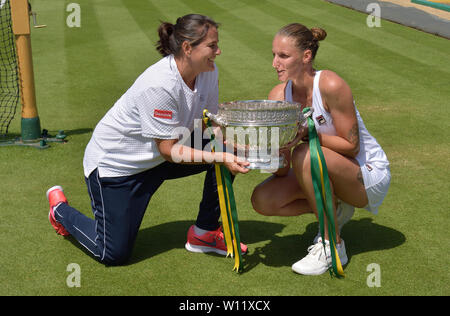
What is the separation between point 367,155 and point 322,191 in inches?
→ 17.5

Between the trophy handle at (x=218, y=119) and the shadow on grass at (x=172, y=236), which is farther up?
the trophy handle at (x=218, y=119)

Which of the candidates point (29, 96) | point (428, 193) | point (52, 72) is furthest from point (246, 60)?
point (428, 193)

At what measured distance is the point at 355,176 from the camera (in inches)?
154

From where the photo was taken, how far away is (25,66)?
20.9ft

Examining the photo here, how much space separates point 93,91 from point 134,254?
15.5 ft

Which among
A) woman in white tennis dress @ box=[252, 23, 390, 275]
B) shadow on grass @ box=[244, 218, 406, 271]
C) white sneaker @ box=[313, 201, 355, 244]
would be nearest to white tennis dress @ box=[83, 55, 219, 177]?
woman in white tennis dress @ box=[252, 23, 390, 275]

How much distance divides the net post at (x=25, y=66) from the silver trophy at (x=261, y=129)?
10.8 feet

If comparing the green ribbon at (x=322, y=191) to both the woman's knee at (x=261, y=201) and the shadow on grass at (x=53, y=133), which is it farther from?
the shadow on grass at (x=53, y=133)

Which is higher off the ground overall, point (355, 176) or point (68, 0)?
point (355, 176)

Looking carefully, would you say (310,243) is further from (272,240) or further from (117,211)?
(117,211)

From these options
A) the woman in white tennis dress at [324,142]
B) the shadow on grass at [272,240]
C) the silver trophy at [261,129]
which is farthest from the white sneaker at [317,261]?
the silver trophy at [261,129]

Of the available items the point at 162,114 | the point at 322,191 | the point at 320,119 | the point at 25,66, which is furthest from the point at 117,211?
the point at 25,66

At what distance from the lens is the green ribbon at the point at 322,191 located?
3697 mm
